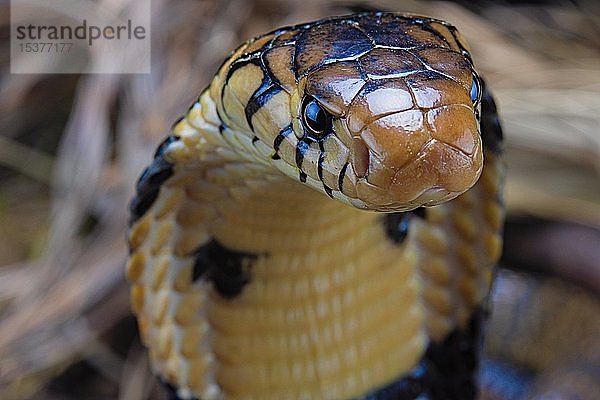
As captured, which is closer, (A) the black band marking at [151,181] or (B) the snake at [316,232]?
(B) the snake at [316,232]

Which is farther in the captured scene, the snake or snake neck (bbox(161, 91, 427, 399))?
snake neck (bbox(161, 91, 427, 399))

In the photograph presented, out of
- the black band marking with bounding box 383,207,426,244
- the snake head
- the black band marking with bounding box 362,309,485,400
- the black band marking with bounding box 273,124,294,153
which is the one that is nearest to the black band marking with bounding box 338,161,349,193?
the snake head

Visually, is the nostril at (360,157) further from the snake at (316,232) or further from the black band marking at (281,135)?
the black band marking at (281,135)

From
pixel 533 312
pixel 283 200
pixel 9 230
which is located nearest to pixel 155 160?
pixel 283 200

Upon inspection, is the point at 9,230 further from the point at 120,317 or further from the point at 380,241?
the point at 380,241

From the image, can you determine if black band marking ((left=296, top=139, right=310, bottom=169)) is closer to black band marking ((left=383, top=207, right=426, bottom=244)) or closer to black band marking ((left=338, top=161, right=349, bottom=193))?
black band marking ((left=338, top=161, right=349, bottom=193))

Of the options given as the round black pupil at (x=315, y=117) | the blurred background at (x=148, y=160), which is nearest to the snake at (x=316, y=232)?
the round black pupil at (x=315, y=117)
